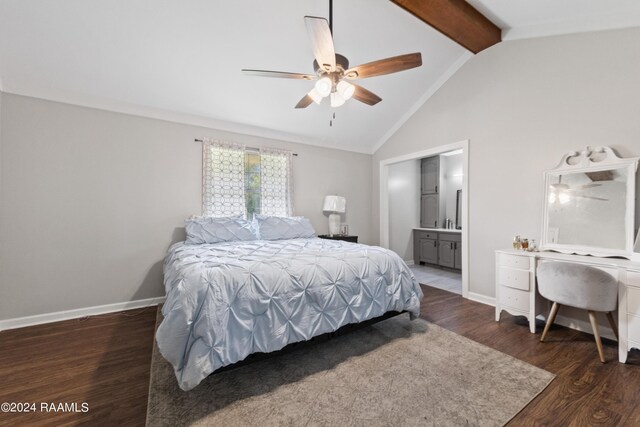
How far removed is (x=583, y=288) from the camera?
2039mm

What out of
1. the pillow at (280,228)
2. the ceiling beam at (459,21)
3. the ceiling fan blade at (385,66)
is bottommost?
the pillow at (280,228)

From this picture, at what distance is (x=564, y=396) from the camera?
63.3 inches

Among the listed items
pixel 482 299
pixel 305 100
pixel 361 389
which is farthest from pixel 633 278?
pixel 305 100

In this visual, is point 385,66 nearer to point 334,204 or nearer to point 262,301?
point 262,301

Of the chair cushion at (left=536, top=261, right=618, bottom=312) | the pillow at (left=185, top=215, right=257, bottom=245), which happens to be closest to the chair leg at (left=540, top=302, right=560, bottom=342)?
the chair cushion at (left=536, top=261, right=618, bottom=312)

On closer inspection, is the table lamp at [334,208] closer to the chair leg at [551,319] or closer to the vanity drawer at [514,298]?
the vanity drawer at [514,298]

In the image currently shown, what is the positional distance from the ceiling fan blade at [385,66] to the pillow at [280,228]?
2181 millimetres

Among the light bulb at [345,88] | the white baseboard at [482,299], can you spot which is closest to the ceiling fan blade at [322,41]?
the light bulb at [345,88]

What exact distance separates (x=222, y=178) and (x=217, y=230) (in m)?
0.87

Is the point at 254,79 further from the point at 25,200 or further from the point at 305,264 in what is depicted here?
the point at 25,200

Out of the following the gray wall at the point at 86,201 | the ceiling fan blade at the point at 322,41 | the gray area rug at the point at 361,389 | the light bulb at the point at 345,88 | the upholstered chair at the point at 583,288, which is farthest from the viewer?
the gray wall at the point at 86,201

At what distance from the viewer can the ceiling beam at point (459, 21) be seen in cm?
239

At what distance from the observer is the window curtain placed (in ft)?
11.8

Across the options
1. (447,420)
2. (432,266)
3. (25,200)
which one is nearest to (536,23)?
(447,420)
